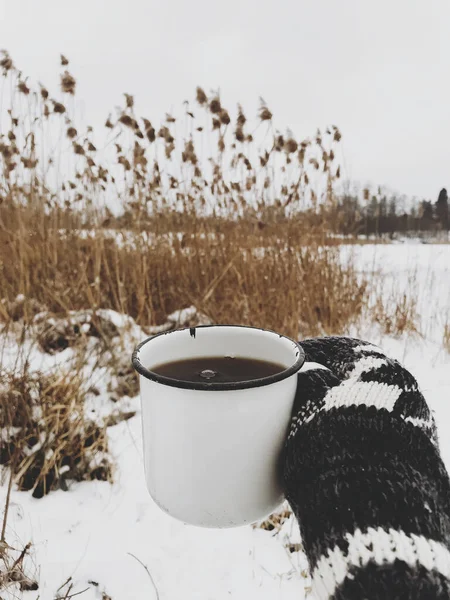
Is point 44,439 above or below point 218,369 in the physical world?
below

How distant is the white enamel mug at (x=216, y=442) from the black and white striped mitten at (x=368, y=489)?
35 millimetres

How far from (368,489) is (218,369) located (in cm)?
21

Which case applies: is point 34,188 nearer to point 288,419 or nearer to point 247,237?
point 247,237

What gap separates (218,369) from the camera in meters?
0.52

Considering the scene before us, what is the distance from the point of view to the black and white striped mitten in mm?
352

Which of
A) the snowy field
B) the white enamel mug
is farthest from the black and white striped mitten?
the snowy field

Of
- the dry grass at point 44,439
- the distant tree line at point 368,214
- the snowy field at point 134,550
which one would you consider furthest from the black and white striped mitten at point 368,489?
the distant tree line at point 368,214

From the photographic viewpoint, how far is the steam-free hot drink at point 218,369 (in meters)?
0.48

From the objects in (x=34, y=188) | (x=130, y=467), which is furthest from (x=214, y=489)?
(x=34, y=188)

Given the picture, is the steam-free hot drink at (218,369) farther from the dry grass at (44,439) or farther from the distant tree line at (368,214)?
the distant tree line at (368,214)

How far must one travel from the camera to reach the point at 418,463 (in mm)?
435

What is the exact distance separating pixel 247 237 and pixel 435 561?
2149mm

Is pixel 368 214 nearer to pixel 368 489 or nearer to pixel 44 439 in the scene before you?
pixel 44 439

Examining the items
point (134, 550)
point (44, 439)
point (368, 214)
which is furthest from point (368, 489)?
point (368, 214)
